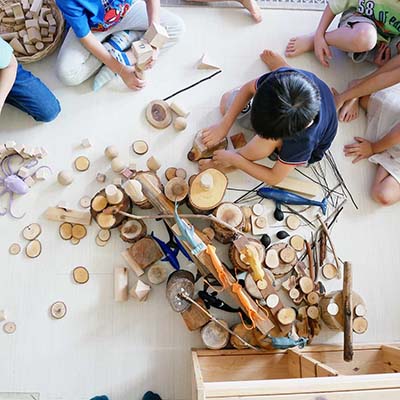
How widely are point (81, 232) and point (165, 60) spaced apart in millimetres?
594

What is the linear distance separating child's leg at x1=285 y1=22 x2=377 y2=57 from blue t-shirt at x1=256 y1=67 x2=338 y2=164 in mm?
279

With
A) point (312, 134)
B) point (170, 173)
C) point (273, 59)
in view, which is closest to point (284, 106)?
point (312, 134)

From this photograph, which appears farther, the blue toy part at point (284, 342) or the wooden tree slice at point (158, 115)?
the wooden tree slice at point (158, 115)

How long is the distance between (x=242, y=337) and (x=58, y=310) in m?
0.49

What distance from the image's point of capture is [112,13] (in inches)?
53.1

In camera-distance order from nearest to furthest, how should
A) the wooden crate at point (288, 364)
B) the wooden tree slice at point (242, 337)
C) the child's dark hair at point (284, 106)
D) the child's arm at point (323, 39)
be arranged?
the child's dark hair at point (284, 106) < the wooden crate at point (288, 364) < the wooden tree slice at point (242, 337) < the child's arm at point (323, 39)

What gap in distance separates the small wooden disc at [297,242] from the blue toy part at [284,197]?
0.34ft

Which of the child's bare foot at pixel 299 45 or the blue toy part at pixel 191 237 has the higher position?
the child's bare foot at pixel 299 45

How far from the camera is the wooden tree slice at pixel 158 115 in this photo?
4.68ft

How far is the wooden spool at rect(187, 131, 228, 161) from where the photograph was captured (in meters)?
1.39

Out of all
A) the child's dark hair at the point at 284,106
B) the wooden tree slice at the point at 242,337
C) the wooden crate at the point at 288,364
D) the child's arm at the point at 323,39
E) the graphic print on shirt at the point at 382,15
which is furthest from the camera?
the child's arm at the point at 323,39

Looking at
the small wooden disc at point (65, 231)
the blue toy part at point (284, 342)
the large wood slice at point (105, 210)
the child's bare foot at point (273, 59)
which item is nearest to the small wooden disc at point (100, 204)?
the large wood slice at point (105, 210)

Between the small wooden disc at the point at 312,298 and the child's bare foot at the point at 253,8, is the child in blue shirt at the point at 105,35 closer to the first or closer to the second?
the child's bare foot at the point at 253,8

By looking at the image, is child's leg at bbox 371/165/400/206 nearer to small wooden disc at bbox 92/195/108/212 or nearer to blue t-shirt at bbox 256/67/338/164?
blue t-shirt at bbox 256/67/338/164
